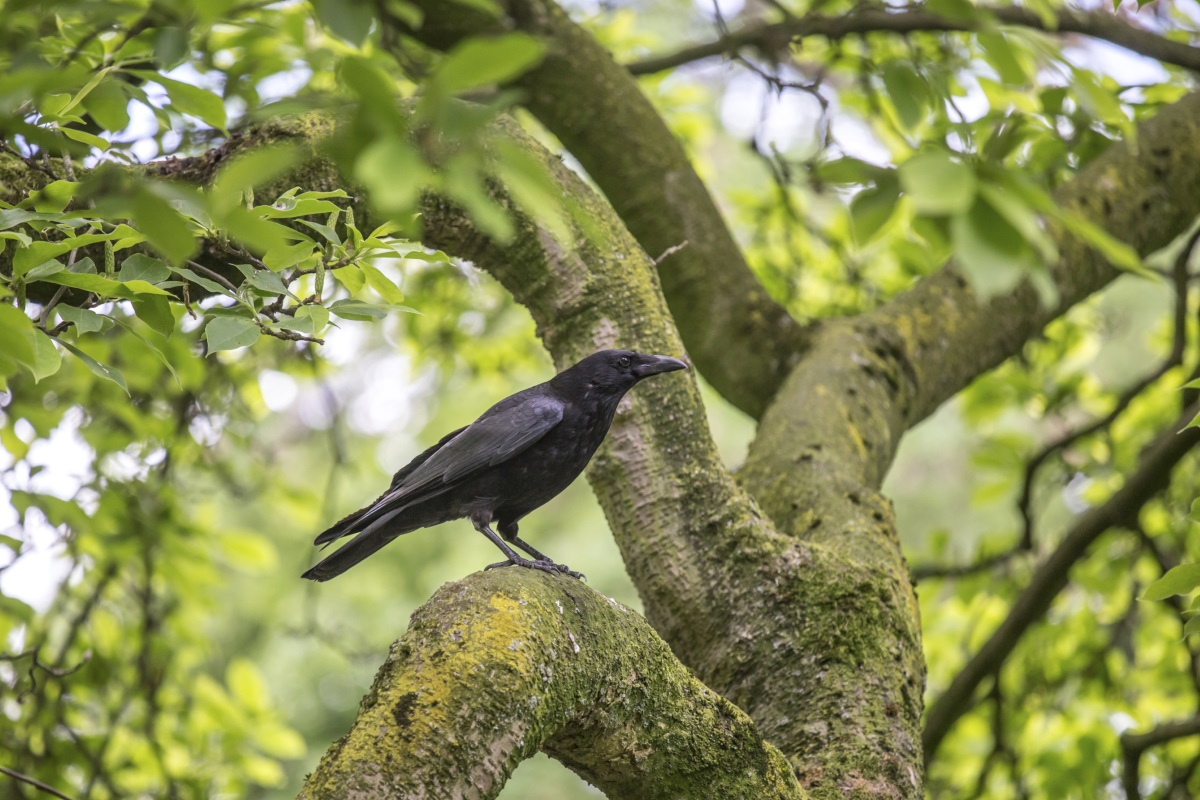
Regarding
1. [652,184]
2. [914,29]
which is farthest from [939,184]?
[914,29]

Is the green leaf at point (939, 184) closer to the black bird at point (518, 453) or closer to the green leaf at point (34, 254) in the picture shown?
the green leaf at point (34, 254)

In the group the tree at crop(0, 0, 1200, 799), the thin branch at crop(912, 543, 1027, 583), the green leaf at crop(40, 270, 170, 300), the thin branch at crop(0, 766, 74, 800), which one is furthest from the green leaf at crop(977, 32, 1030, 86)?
the thin branch at crop(912, 543, 1027, 583)

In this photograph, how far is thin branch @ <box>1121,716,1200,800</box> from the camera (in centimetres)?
366

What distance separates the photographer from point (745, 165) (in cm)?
1241

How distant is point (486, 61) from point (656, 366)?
6.25 ft

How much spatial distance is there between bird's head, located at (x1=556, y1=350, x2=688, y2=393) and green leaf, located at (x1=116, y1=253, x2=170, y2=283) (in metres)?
1.19

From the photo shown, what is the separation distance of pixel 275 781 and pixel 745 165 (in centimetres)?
963

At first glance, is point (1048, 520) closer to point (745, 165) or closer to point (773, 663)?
point (745, 165)

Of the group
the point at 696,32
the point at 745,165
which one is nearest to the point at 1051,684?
the point at 696,32

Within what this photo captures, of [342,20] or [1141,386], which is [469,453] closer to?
[342,20]

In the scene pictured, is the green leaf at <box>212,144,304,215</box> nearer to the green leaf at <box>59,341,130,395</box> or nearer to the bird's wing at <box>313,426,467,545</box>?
the green leaf at <box>59,341,130,395</box>

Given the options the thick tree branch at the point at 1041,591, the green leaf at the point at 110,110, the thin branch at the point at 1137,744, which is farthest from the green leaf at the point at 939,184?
the thick tree branch at the point at 1041,591

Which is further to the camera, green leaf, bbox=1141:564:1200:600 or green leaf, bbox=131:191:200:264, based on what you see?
green leaf, bbox=1141:564:1200:600

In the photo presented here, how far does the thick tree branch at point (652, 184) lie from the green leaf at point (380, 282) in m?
1.77
